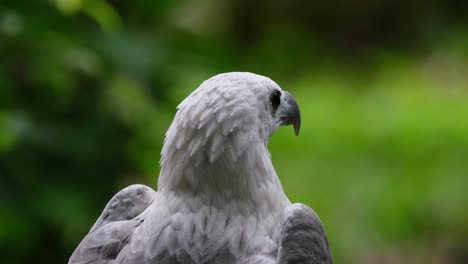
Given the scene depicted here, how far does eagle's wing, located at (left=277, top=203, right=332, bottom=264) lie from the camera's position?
7.54ft

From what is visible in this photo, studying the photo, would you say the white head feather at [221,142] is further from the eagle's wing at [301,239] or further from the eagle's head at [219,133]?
the eagle's wing at [301,239]

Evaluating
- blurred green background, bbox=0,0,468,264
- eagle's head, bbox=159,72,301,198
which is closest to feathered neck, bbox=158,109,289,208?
eagle's head, bbox=159,72,301,198

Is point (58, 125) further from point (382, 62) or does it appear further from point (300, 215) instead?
point (382, 62)

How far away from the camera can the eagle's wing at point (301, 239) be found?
2299 mm

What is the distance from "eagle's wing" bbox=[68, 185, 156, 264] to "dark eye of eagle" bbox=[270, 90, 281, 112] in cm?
53

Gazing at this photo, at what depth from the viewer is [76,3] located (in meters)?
4.66

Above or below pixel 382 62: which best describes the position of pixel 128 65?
above

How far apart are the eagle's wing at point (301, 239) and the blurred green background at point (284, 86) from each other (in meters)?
2.49

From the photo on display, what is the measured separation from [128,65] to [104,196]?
924mm

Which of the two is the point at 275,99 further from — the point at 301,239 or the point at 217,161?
the point at 301,239

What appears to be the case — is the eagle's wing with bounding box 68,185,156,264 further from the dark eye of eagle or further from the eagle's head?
the dark eye of eagle

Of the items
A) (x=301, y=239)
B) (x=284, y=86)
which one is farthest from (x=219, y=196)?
(x=284, y=86)

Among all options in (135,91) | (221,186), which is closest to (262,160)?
(221,186)

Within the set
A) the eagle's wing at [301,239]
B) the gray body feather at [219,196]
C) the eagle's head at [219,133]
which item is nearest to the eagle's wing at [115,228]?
the gray body feather at [219,196]
